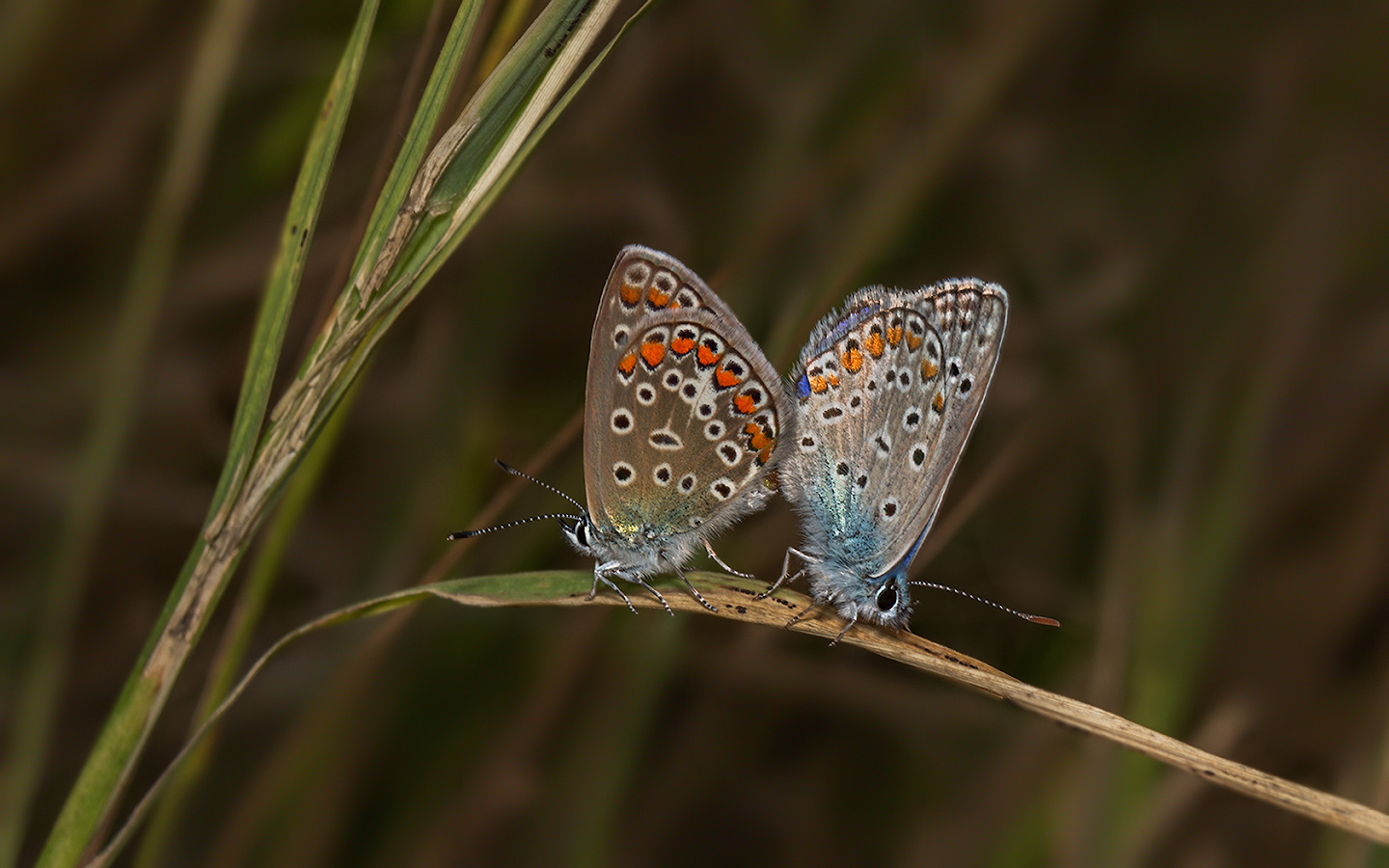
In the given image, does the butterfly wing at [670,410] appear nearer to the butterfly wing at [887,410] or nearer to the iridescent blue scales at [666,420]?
the iridescent blue scales at [666,420]

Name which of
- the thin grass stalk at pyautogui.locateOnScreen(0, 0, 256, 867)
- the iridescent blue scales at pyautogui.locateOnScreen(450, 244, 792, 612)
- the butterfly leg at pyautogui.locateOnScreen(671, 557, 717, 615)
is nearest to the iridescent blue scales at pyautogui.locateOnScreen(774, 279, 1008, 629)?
the iridescent blue scales at pyautogui.locateOnScreen(450, 244, 792, 612)

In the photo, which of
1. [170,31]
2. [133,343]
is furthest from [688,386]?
[170,31]

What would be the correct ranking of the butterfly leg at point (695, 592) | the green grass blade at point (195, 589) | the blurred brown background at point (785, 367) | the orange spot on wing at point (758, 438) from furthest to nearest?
the blurred brown background at point (785, 367), the orange spot on wing at point (758, 438), the butterfly leg at point (695, 592), the green grass blade at point (195, 589)

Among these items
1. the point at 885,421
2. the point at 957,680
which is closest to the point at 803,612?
the point at 957,680

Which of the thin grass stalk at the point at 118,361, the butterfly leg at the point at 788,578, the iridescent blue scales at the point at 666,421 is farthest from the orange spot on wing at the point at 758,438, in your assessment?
the thin grass stalk at the point at 118,361

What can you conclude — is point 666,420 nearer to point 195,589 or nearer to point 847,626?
point 847,626

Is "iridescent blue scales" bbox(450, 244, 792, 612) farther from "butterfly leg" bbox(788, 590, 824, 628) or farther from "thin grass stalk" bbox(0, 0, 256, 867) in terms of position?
"thin grass stalk" bbox(0, 0, 256, 867)
